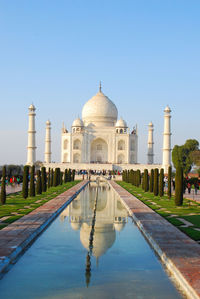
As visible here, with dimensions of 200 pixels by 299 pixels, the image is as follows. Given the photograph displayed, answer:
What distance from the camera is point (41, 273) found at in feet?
15.8

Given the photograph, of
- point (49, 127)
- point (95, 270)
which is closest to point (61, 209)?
point (95, 270)

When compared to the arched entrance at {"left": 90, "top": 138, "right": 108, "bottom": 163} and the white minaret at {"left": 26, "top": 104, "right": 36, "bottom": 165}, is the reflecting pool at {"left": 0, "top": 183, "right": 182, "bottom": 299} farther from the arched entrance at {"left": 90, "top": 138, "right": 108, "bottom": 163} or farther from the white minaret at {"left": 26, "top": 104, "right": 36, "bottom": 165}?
the arched entrance at {"left": 90, "top": 138, "right": 108, "bottom": 163}

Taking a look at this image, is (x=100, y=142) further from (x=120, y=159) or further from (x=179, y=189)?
(x=179, y=189)

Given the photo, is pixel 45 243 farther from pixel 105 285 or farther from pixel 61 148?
pixel 61 148

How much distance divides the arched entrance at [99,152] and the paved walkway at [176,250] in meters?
39.3

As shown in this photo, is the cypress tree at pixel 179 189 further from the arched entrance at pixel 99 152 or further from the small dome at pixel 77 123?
the arched entrance at pixel 99 152

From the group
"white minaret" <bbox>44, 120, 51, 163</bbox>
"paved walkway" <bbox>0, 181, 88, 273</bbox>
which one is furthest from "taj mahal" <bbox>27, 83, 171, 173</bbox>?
"paved walkway" <bbox>0, 181, 88, 273</bbox>

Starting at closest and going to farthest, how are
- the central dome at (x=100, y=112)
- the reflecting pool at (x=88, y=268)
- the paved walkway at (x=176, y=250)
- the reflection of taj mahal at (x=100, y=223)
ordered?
the reflecting pool at (x=88, y=268)
the paved walkway at (x=176, y=250)
the reflection of taj mahal at (x=100, y=223)
the central dome at (x=100, y=112)

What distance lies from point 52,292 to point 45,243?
2.48 metres

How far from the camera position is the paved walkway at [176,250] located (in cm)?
431

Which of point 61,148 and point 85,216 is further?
point 61,148

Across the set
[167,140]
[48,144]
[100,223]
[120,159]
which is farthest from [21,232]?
[120,159]

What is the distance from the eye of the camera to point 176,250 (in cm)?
579

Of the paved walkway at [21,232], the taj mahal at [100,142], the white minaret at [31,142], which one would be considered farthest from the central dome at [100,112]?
the paved walkway at [21,232]
